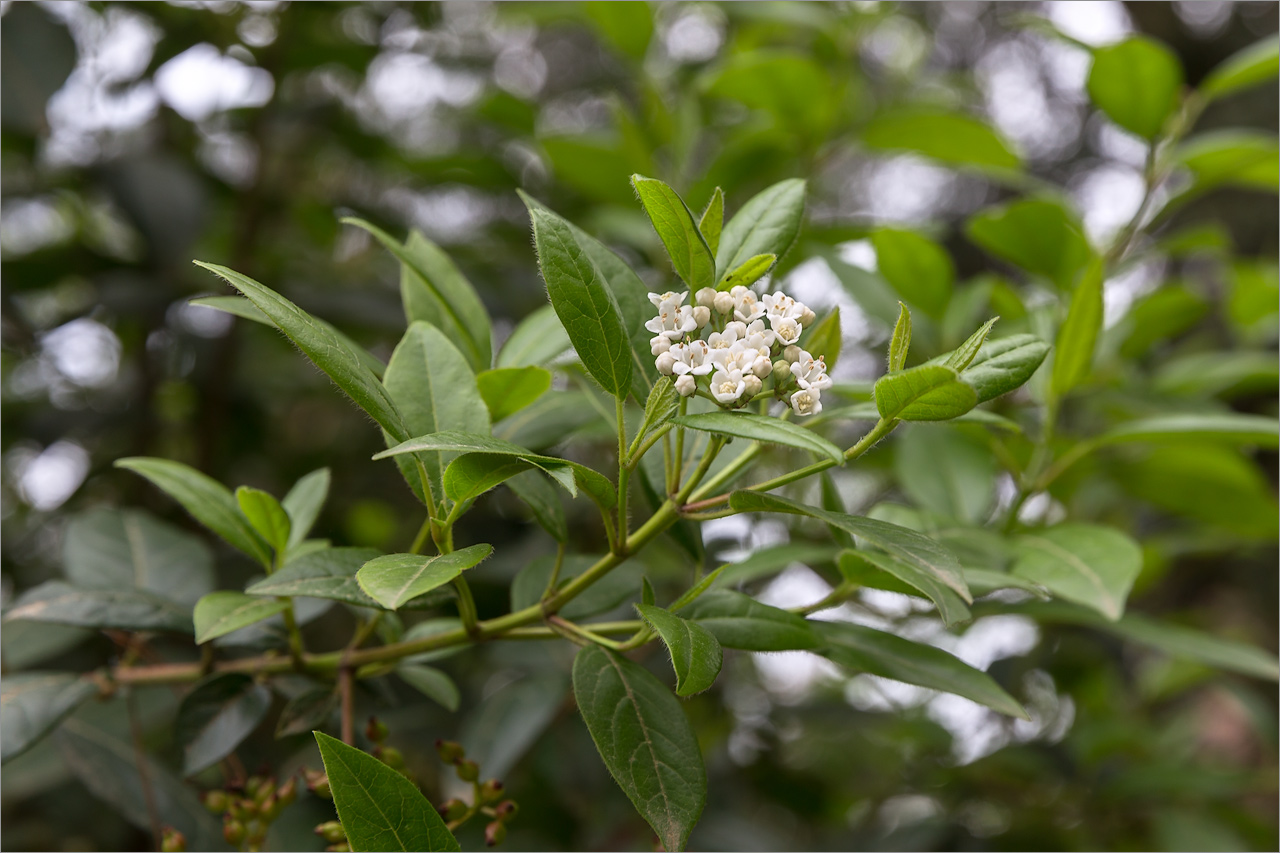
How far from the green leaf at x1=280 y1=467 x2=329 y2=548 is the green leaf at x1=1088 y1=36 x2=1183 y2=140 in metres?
1.44

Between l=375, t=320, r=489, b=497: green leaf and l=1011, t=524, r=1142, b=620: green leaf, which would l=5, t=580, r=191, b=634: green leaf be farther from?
l=1011, t=524, r=1142, b=620: green leaf

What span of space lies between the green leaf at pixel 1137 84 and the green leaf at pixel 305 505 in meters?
1.44

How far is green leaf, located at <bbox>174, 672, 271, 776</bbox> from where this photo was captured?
1.02 m

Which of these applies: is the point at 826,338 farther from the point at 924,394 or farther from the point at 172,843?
the point at 172,843

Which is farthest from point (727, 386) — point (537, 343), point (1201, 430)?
point (1201, 430)

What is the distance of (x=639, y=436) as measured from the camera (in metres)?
0.75

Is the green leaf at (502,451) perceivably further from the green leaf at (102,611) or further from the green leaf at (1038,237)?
the green leaf at (1038,237)

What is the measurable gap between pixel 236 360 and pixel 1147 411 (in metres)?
1.92

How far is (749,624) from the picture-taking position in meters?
0.89

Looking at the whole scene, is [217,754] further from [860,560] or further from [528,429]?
[860,560]

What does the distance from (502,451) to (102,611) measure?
64cm

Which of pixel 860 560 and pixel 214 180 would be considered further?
pixel 214 180

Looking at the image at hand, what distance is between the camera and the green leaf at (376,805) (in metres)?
0.75

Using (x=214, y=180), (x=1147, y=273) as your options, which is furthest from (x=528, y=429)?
(x=1147, y=273)
